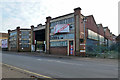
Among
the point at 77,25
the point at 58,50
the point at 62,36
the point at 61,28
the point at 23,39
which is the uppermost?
the point at 77,25

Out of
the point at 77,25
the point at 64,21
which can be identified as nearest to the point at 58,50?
the point at 64,21

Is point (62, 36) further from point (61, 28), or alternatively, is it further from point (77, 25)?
point (77, 25)

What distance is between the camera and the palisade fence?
1733 cm

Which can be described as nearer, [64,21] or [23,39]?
[64,21]

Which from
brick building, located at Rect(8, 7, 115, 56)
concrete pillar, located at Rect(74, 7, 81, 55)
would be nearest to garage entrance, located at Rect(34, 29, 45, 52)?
brick building, located at Rect(8, 7, 115, 56)

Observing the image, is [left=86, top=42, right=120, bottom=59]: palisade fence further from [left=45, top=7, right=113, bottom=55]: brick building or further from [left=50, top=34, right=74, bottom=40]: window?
[left=50, top=34, right=74, bottom=40]: window

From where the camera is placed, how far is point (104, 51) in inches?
752

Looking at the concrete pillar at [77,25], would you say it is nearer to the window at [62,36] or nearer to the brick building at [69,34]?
the brick building at [69,34]

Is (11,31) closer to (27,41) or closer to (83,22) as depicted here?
(27,41)

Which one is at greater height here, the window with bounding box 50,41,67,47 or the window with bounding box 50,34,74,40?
the window with bounding box 50,34,74,40

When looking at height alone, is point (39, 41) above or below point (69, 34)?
below

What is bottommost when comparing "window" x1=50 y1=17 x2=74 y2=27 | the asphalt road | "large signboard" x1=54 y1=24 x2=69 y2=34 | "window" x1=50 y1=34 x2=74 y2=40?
the asphalt road

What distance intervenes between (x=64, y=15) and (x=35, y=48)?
22184mm

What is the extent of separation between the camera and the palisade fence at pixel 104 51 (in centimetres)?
1733
